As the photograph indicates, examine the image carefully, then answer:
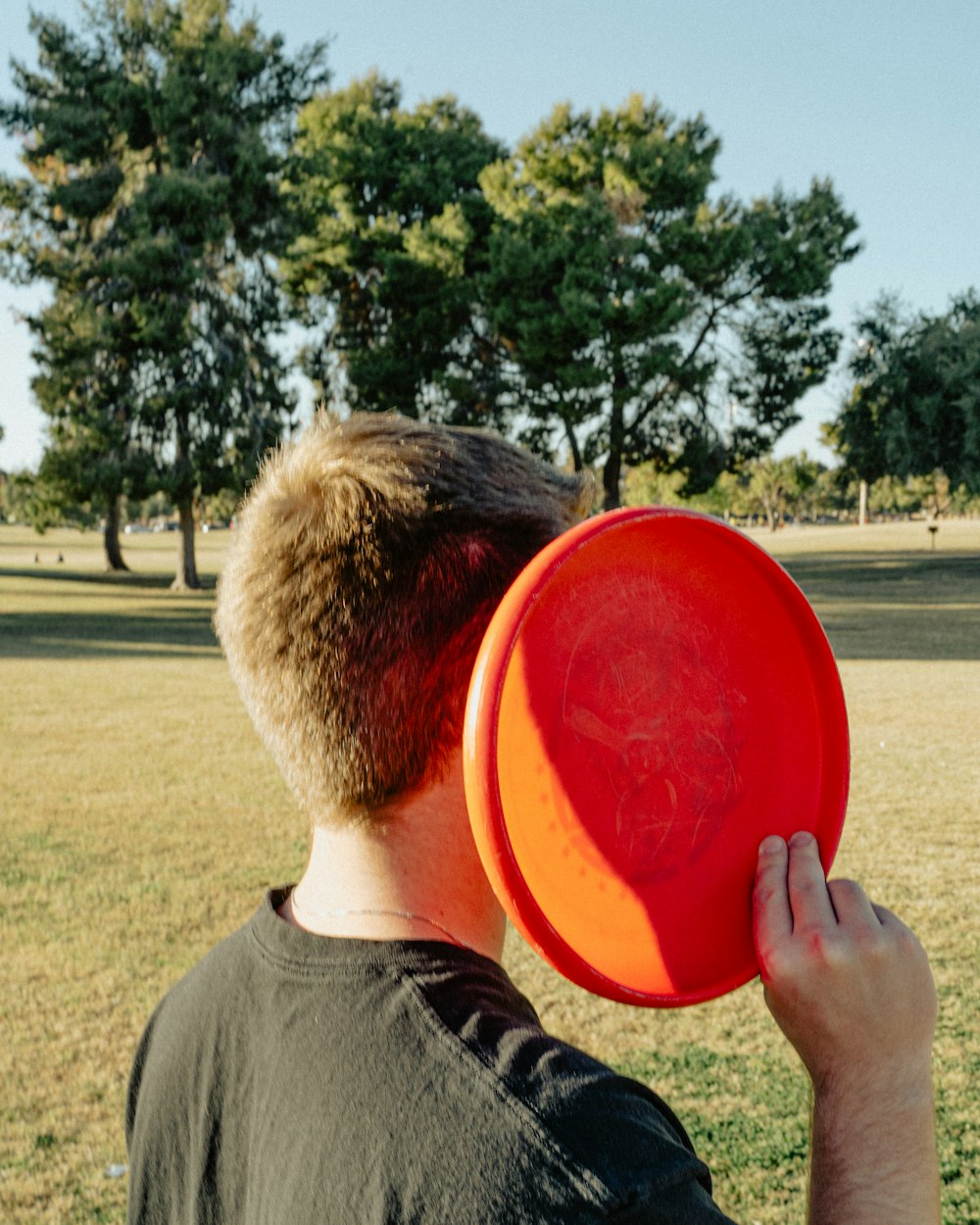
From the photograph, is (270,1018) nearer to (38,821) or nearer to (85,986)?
(85,986)

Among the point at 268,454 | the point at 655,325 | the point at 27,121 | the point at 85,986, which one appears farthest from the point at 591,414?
the point at 268,454

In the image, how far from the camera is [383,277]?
3781 cm

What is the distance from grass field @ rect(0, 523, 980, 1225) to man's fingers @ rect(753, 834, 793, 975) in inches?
104

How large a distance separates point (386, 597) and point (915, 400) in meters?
39.9

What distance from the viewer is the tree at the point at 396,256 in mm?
36719

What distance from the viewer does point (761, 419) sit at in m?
39.8

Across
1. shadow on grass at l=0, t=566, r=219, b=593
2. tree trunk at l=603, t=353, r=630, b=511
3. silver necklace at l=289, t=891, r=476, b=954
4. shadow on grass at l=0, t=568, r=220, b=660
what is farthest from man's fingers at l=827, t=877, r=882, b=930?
shadow on grass at l=0, t=566, r=219, b=593

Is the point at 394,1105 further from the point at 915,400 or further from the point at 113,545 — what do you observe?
the point at 113,545

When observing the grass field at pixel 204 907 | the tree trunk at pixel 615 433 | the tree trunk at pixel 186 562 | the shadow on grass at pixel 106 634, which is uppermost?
the tree trunk at pixel 615 433

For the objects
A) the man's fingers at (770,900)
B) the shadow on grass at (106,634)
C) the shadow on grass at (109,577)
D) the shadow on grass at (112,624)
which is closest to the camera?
the man's fingers at (770,900)

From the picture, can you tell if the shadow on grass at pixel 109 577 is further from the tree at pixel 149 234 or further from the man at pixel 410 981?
the man at pixel 410 981

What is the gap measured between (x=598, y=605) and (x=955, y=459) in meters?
39.6

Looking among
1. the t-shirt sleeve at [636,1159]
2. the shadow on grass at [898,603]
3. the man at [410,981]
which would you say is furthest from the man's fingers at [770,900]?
the shadow on grass at [898,603]

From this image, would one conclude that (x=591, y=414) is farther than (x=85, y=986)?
Yes
